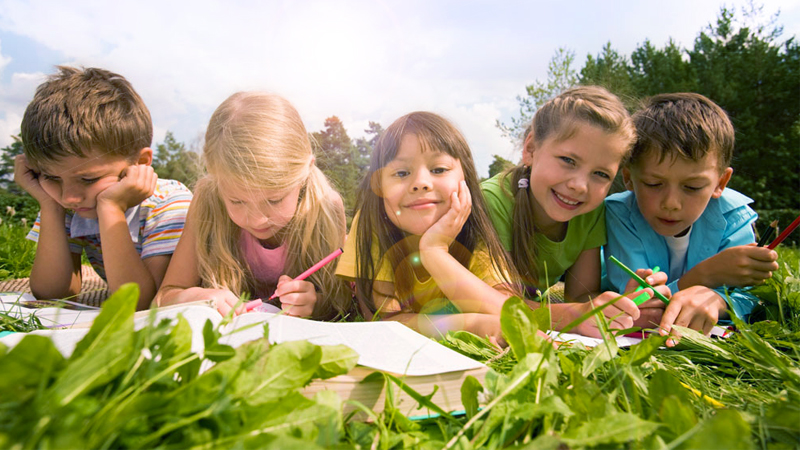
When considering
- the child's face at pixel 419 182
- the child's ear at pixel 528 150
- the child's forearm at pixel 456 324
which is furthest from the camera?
the child's ear at pixel 528 150

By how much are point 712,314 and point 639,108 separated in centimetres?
110

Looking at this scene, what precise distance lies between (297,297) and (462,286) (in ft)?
1.84

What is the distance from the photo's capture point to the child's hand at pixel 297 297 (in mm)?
1637

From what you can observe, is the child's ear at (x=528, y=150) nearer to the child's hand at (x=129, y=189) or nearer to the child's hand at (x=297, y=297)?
the child's hand at (x=297, y=297)

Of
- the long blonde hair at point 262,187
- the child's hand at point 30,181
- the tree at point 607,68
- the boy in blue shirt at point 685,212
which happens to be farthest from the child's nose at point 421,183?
the tree at point 607,68

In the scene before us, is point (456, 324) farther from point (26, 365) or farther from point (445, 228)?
point (26, 365)

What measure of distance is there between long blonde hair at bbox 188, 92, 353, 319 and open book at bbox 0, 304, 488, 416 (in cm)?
95

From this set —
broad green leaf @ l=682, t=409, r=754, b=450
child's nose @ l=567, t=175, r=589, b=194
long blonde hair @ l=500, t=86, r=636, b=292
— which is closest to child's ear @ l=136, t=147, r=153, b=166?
long blonde hair @ l=500, t=86, r=636, b=292

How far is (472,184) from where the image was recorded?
1.88 metres

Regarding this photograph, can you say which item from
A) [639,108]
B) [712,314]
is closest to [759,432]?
[712,314]

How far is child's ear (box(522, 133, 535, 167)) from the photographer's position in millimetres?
2096

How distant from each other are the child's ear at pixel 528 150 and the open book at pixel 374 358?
53.8 inches

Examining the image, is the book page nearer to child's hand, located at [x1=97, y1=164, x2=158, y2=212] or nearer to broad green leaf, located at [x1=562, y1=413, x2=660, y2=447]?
broad green leaf, located at [x1=562, y1=413, x2=660, y2=447]

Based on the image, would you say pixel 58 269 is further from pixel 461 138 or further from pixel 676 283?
pixel 676 283
